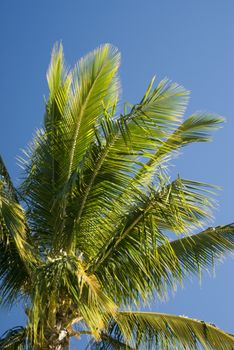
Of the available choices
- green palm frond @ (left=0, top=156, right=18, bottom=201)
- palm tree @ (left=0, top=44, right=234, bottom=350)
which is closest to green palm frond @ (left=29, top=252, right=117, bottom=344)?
palm tree @ (left=0, top=44, right=234, bottom=350)

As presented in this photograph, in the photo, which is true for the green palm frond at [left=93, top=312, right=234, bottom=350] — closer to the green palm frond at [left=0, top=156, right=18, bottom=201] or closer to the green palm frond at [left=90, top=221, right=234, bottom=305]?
the green palm frond at [left=90, top=221, right=234, bottom=305]

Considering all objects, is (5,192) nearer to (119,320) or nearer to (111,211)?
(111,211)

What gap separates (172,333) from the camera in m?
8.62

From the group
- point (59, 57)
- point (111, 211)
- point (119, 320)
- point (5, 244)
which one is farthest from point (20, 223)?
point (59, 57)

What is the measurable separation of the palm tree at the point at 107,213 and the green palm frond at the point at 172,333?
0.01 m

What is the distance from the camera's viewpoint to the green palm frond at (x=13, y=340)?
8145 millimetres

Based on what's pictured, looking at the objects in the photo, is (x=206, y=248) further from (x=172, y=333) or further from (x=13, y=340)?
(x=13, y=340)

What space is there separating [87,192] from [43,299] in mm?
1613

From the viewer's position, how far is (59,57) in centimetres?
878

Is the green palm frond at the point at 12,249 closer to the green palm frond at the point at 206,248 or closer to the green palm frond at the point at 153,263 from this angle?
the green palm frond at the point at 153,263

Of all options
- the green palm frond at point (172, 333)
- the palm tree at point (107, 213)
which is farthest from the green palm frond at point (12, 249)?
the green palm frond at point (172, 333)

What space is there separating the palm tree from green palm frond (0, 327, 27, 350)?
12mm

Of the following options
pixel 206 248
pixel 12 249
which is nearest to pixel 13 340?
pixel 12 249

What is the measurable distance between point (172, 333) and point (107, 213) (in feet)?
5.82
